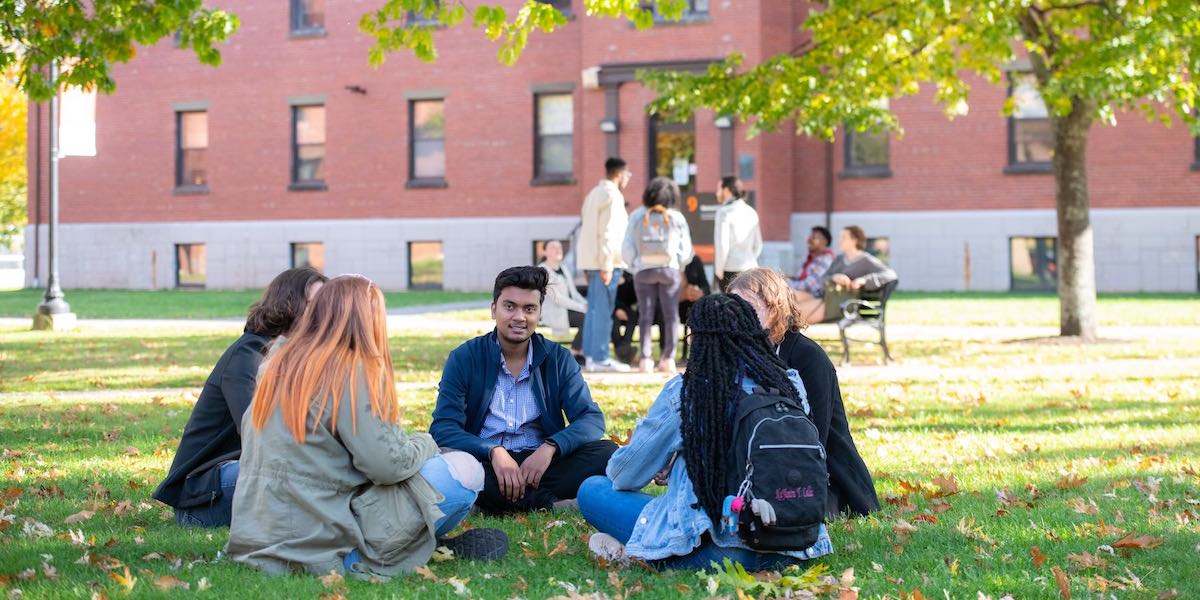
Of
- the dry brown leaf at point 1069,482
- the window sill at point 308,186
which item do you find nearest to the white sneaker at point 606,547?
the dry brown leaf at point 1069,482

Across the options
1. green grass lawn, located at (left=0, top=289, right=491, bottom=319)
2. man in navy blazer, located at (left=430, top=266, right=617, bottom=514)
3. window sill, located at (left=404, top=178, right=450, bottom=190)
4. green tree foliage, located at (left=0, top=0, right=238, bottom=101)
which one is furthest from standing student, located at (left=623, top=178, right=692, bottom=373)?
window sill, located at (left=404, top=178, right=450, bottom=190)

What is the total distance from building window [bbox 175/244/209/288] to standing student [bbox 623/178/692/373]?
23.2 m

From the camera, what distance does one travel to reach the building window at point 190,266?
109 feet

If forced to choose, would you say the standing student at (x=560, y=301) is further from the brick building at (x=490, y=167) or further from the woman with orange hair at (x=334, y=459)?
the brick building at (x=490, y=167)

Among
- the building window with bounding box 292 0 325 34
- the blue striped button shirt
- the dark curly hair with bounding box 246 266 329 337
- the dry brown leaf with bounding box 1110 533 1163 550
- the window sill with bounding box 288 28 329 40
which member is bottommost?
the dry brown leaf with bounding box 1110 533 1163 550

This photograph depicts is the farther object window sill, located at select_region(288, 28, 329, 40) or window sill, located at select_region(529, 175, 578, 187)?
window sill, located at select_region(288, 28, 329, 40)

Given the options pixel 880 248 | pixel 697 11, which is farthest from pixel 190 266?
pixel 880 248

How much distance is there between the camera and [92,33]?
12422 millimetres

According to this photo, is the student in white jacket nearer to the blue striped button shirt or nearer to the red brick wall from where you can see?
the blue striped button shirt

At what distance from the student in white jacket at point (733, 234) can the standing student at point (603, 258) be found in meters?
1.00

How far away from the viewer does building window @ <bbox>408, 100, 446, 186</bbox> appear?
30484 mm

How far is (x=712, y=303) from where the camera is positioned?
467 centimetres

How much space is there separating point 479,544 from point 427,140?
85.1 ft

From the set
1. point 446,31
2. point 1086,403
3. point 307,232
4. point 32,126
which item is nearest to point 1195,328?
→ point 1086,403
